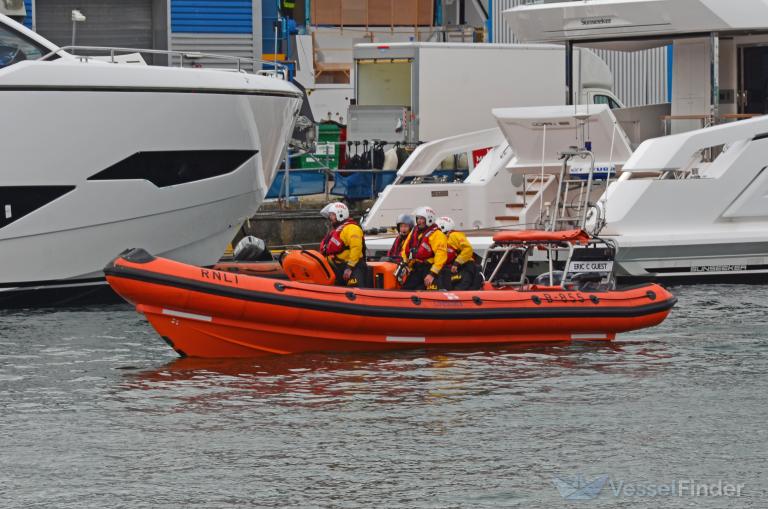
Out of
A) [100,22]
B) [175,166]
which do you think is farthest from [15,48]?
[100,22]

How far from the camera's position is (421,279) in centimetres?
1347

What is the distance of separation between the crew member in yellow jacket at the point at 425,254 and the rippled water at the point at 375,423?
0.82m

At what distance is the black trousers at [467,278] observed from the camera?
44.1 ft

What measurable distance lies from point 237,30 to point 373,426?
18205 millimetres

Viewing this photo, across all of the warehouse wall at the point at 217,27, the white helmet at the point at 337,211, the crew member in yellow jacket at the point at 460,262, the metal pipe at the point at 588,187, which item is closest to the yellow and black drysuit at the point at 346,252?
the white helmet at the point at 337,211

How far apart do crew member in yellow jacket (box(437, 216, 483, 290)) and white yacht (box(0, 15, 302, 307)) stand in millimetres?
2764

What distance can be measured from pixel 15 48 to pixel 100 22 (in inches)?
417

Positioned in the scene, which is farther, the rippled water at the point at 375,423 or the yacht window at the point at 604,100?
the yacht window at the point at 604,100

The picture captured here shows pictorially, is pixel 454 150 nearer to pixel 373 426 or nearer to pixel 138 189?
pixel 138 189

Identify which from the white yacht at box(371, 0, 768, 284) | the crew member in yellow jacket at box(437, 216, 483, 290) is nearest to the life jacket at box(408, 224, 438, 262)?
the crew member in yellow jacket at box(437, 216, 483, 290)

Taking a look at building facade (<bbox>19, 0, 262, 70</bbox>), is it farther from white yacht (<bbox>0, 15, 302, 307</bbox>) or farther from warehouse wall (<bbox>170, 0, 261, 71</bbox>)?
white yacht (<bbox>0, 15, 302, 307</bbox>)

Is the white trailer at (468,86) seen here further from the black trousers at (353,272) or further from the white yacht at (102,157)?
the black trousers at (353,272)

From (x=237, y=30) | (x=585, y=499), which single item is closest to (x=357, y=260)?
(x=585, y=499)

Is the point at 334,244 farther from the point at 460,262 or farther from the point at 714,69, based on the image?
the point at 714,69
